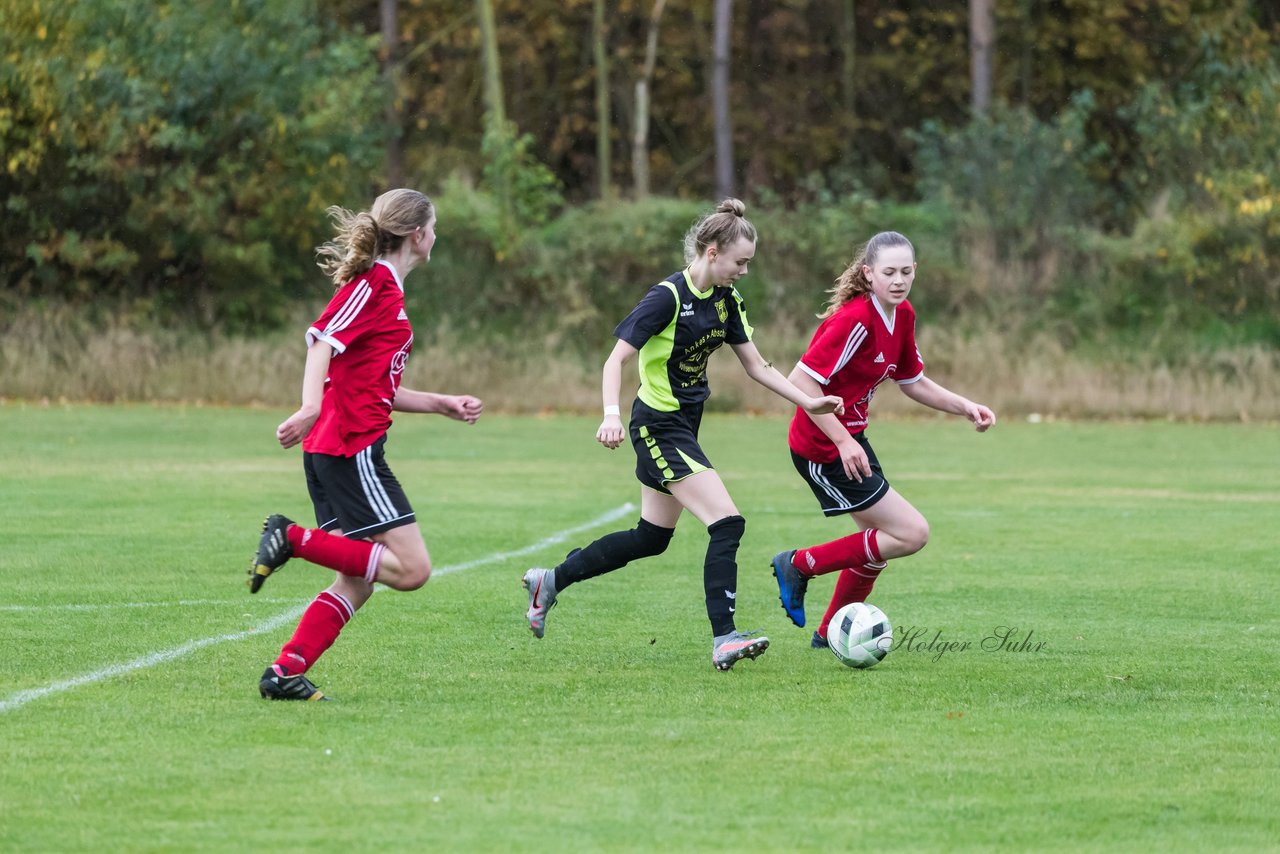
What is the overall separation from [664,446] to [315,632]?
1599mm

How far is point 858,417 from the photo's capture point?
7848 millimetres

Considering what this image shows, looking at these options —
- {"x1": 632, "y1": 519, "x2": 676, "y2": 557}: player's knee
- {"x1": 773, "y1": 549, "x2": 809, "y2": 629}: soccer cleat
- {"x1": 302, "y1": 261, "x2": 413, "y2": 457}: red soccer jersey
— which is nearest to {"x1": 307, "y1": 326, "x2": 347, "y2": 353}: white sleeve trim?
{"x1": 302, "y1": 261, "x2": 413, "y2": 457}: red soccer jersey

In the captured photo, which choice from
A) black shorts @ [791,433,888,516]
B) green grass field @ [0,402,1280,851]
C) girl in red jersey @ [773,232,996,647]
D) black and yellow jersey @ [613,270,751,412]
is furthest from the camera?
black shorts @ [791,433,888,516]

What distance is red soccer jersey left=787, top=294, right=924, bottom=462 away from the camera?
7590 millimetres

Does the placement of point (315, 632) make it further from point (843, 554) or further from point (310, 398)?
point (843, 554)

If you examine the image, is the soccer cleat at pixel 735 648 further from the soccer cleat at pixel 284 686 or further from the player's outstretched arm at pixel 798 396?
the soccer cleat at pixel 284 686

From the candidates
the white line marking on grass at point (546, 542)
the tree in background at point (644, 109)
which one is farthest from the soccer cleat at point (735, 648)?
the tree in background at point (644, 109)

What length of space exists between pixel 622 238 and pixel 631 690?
26.2 m

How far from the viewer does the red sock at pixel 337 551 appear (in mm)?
6445

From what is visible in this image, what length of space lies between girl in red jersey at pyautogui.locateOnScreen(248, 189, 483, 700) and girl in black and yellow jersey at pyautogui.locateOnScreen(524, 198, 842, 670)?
0.94 m

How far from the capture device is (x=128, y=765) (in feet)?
17.9

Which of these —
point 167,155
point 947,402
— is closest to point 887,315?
point 947,402

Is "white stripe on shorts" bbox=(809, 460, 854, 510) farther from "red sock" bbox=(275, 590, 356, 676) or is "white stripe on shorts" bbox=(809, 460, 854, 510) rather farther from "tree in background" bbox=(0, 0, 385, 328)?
"tree in background" bbox=(0, 0, 385, 328)

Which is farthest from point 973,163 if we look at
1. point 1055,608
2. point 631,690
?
point 631,690
